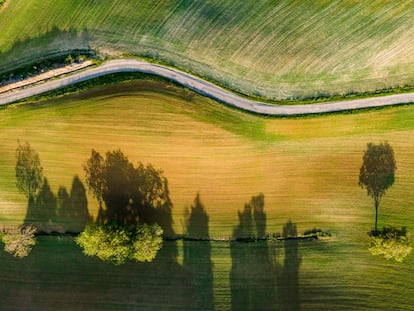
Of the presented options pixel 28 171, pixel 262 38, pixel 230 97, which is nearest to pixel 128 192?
pixel 28 171

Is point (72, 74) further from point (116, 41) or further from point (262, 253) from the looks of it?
point (262, 253)

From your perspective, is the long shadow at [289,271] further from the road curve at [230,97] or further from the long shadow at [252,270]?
the road curve at [230,97]

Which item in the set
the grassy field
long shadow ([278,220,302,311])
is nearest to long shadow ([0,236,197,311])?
long shadow ([278,220,302,311])

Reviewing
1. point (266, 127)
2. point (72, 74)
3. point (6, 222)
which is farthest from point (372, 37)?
point (6, 222)

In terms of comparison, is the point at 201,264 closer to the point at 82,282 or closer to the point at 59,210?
the point at 82,282

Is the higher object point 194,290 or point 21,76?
point 21,76

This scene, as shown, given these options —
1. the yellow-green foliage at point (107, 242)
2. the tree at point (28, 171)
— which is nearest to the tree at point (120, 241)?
the yellow-green foliage at point (107, 242)

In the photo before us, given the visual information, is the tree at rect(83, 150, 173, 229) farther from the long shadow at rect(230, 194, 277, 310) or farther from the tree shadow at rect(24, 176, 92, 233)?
the long shadow at rect(230, 194, 277, 310)
